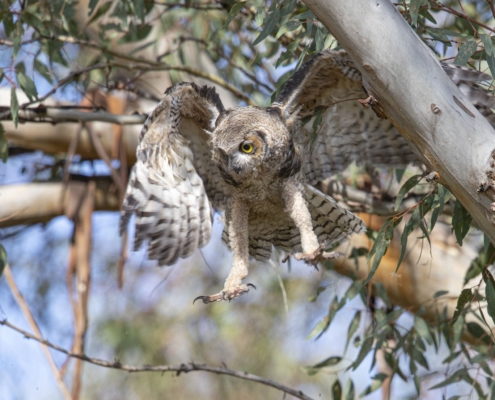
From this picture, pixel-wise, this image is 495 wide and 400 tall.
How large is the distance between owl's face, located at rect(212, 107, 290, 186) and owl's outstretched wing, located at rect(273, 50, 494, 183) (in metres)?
0.15

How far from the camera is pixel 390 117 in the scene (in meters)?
2.27

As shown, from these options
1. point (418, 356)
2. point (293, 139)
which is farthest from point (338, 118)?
point (418, 356)

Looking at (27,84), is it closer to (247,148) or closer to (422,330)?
(247,148)

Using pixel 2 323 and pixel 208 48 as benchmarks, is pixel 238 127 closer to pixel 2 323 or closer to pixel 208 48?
pixel 2 323

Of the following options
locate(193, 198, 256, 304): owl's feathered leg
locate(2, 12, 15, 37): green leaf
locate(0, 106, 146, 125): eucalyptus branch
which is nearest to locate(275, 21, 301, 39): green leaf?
locate(193, 198, 256, 304): owl's feathered leg

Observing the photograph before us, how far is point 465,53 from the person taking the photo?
→ 7.89ft

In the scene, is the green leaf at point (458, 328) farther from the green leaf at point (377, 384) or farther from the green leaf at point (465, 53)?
the green leaf at point (465, 53)

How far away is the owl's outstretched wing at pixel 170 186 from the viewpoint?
108 inches

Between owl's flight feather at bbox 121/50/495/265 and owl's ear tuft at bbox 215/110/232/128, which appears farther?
owl's ear tuft at bbox 215/110/232/128

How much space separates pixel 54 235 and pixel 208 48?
2303 mm

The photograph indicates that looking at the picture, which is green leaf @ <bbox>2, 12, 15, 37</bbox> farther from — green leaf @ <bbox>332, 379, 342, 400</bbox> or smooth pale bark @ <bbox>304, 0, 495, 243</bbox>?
green leaf @ <bbox>332, 379, 342, 400</bbox>

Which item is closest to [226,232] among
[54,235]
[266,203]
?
[266,203]

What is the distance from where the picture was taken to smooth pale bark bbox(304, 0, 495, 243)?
6.78 ft

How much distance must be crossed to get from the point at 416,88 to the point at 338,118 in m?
1.16
